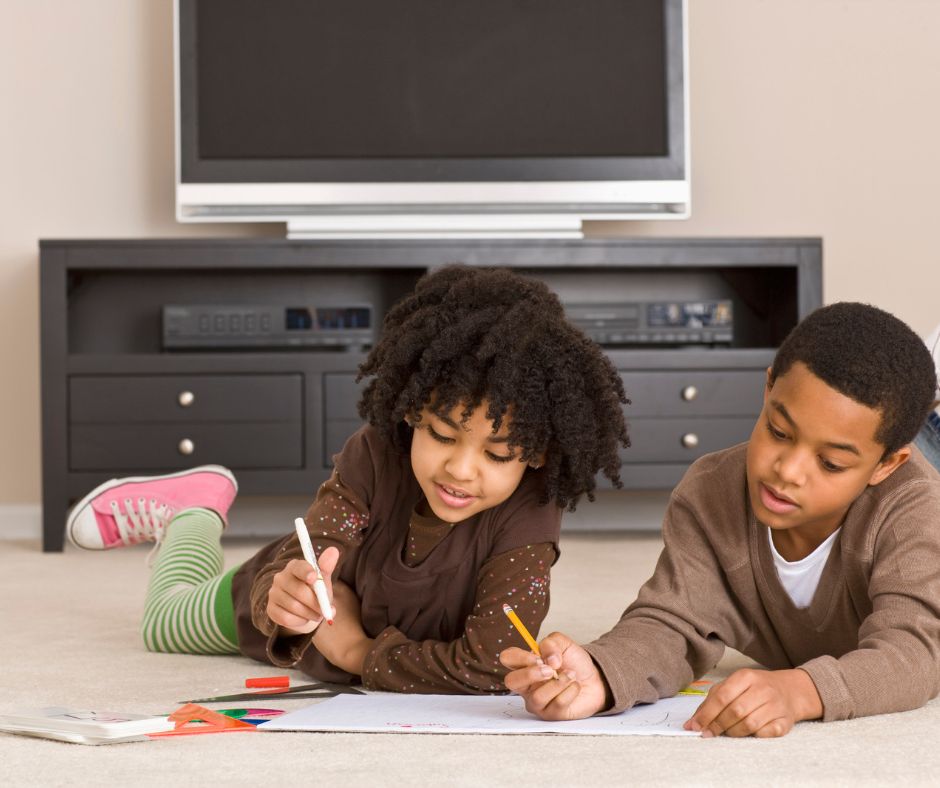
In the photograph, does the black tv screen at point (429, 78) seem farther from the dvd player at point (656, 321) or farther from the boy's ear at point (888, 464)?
the boy's ear at point (888, 464)

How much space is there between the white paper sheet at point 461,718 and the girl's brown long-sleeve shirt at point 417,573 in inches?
2.1

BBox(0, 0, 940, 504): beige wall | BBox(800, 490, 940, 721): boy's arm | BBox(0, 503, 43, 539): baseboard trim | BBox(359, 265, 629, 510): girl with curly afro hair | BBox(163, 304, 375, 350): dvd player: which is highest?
BBox(0, 0, 940, 504): beige wall

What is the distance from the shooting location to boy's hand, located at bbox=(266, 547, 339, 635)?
1.11 metres

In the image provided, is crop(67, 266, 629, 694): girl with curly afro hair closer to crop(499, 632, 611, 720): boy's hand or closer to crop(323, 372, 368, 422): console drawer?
crop(499, 632, 611, 720): boy's hand

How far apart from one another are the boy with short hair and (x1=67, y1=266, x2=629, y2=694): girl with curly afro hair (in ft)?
0.40

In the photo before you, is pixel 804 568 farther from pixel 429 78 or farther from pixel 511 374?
pixel 429 78

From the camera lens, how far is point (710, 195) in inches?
125

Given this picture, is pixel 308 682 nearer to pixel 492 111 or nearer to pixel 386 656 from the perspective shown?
pixel 386 656

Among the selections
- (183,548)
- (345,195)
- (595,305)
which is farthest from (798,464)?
(345,195)

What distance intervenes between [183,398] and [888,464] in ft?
6.15

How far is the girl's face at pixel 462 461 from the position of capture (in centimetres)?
118

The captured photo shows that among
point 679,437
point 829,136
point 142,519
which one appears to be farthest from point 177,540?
point 829,136

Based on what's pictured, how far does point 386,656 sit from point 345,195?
1825 mm

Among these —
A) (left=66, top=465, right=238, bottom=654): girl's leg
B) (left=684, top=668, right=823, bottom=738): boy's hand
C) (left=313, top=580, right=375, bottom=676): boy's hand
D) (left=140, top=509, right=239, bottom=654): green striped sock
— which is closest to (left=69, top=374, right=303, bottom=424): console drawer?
(left=66, top=465, right=238, bottom=654): girl's leg
